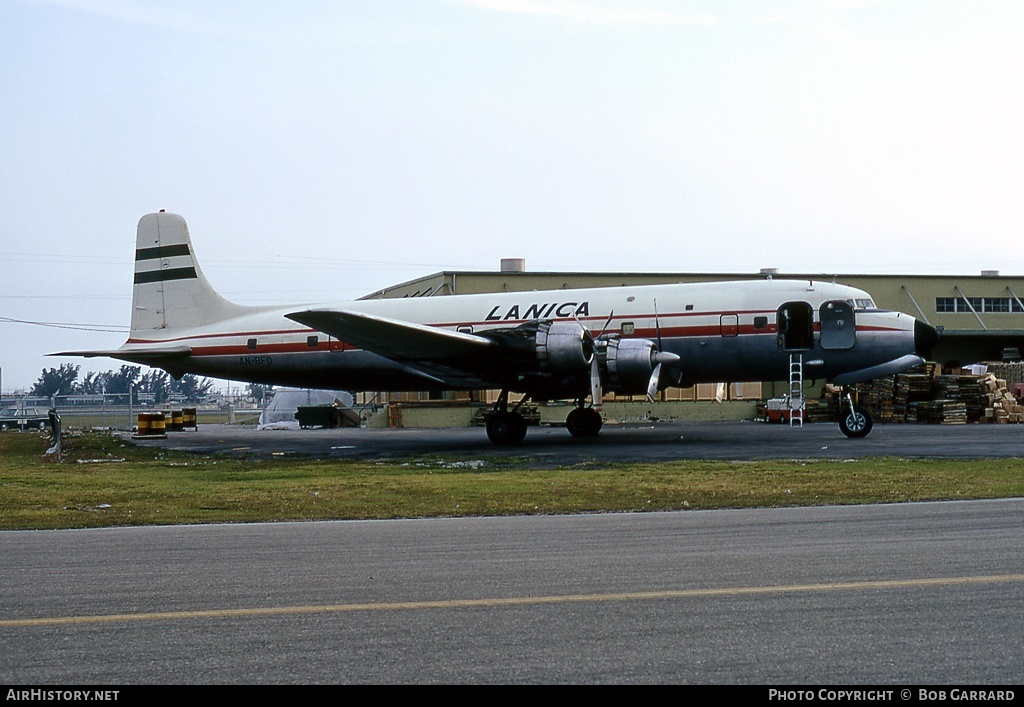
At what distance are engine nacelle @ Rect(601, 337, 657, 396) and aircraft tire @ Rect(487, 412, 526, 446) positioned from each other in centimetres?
269

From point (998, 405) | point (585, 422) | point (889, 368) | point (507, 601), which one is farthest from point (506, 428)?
point (998, 405)

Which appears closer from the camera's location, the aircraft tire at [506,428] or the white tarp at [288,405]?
the aircraft tire at [506,428]

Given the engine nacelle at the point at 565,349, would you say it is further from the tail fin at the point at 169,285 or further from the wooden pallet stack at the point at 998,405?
the wooden pallet stack at the point at 998,405

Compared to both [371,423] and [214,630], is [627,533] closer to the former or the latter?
[214,630]

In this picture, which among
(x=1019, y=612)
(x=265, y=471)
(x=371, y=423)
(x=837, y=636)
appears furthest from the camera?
(x=371, y=423)

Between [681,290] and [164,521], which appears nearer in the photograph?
[164,521]

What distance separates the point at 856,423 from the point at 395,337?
11.8 m

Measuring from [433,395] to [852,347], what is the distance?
921 inches

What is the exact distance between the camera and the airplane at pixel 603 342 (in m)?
24.5


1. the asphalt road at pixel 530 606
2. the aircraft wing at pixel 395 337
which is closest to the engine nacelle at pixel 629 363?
the aircraft wing at pixel 395 337

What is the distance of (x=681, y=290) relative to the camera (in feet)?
85.8

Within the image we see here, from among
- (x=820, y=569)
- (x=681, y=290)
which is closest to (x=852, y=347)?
(x=681, y=290)

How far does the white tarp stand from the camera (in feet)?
155

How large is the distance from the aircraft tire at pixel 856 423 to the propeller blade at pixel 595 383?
6350 mm
